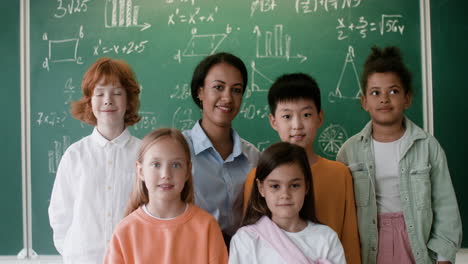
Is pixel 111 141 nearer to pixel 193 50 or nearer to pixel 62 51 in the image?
pixel 193 50

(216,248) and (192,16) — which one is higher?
(192,16)

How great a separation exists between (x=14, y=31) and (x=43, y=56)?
0.29 meters

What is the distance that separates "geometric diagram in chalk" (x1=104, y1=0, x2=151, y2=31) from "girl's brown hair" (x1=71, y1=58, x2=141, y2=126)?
3.23 feet

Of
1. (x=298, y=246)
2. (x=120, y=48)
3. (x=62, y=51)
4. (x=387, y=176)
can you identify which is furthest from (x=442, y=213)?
(x=62, y=51)

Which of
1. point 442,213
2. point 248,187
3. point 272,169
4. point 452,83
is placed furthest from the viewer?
point 452,83

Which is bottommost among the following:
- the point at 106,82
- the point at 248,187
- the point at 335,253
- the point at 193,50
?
the point at 335,253

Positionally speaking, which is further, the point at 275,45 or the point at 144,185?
the point at 275,45

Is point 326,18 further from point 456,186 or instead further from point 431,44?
point 456,186

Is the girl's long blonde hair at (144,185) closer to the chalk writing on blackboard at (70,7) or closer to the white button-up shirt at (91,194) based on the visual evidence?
the white button-up shirt at (91,194)

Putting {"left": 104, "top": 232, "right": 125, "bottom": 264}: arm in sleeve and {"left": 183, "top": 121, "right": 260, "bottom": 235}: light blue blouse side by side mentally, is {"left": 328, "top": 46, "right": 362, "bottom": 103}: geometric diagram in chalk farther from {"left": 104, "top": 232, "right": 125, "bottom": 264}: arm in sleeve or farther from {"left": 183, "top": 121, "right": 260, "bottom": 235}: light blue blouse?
{"left": 104, "top": 232, "right": 125, "bottom": 264}: arm in sleeve

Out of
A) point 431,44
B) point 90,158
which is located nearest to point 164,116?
point 90,158

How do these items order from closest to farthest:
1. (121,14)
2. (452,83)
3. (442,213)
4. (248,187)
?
(248,187) < (442,213) < (452,83) < (121,14)

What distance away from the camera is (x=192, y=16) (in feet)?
9.23

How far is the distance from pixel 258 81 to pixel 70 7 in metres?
1.51
